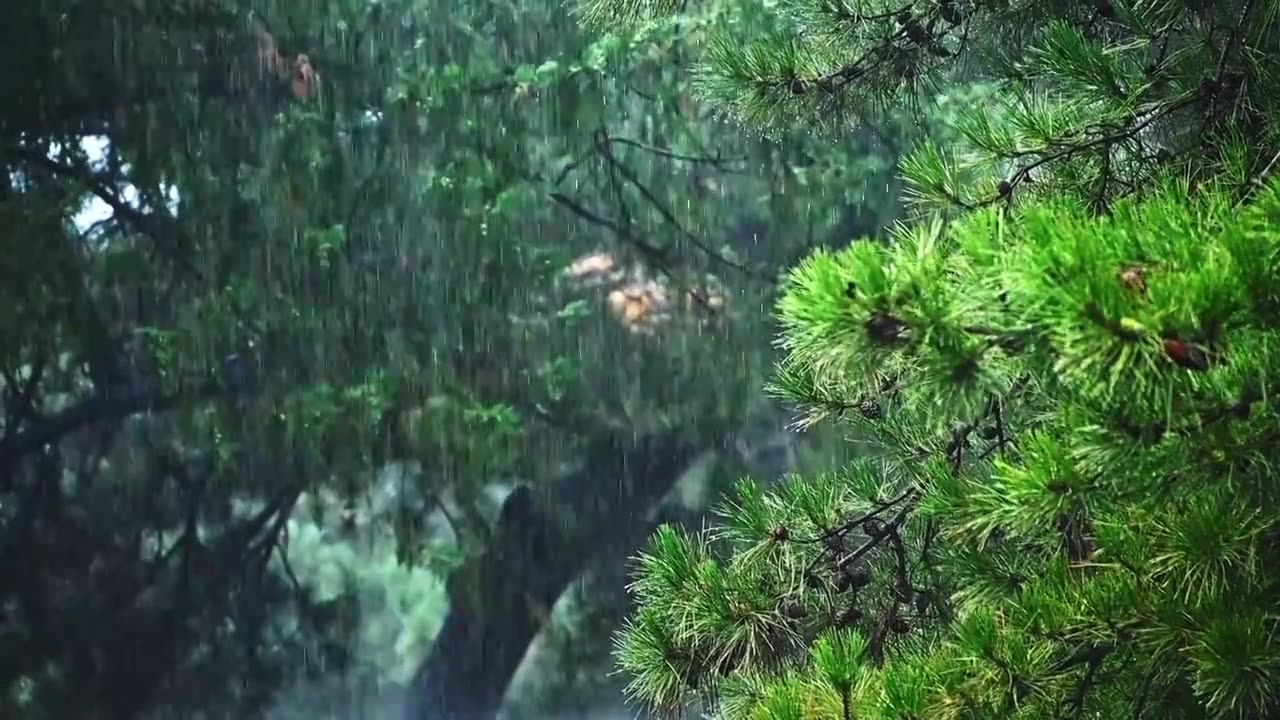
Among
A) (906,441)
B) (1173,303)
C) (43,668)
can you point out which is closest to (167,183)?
(43,668)

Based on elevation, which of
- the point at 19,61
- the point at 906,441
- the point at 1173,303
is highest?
the point at 19,61

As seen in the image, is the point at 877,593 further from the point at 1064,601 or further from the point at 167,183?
the point at 167,183

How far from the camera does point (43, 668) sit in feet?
4.51

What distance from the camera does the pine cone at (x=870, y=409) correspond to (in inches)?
35.0

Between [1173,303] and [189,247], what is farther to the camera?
[189,247]

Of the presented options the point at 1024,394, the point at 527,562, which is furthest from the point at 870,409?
the point at 527,562

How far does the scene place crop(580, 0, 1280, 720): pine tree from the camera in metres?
0.46

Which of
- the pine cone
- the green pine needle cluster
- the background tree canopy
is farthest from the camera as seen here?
the background tree canopy

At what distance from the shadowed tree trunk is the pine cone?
23.0 inches

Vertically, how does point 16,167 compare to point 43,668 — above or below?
above

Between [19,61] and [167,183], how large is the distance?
214 mm

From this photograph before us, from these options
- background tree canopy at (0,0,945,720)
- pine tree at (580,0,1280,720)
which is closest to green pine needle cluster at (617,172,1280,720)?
pine tree at (580,0,1280,720)

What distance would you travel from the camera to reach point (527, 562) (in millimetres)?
1454

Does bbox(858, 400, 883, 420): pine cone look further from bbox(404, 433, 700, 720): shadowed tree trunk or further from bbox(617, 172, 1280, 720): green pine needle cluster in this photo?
bbox(404, 433, 700, 720): shadowed tree trunk
